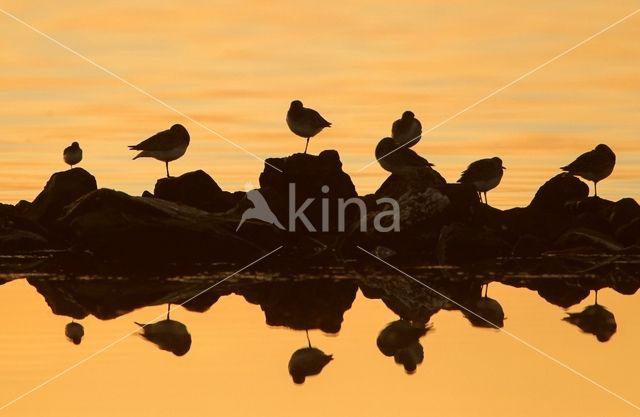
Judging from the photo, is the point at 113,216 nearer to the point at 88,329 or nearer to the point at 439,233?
the point at 439,233

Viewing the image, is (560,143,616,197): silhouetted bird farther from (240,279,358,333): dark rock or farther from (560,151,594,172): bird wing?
(240,279,358,333): dark rock

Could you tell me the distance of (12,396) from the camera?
7867mm

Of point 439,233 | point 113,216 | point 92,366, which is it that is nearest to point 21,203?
point 113,216

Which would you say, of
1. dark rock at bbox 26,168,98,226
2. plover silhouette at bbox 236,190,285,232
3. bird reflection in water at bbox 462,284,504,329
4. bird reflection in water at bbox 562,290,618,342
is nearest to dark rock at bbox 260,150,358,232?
plover silhouette at bbox 236,190,285,232

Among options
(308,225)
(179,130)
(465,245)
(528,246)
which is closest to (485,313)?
(465,245)

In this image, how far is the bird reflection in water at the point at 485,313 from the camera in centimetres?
1166

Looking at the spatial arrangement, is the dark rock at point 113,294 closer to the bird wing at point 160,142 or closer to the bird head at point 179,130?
the bird wing at point 160,142

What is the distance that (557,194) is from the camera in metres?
23.4

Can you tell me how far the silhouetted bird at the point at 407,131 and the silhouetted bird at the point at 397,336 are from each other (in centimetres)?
1226

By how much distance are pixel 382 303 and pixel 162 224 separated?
7.32 m

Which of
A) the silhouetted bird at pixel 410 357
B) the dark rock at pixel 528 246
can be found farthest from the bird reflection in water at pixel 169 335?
the dark rock at pixel 528 246

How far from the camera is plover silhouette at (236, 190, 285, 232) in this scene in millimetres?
20797

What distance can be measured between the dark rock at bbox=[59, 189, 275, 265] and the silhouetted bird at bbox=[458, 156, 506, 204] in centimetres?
518

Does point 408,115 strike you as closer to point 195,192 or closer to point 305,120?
point 305,120
